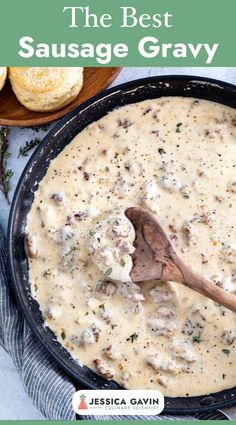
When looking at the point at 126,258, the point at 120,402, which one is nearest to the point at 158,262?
the point at 126,258

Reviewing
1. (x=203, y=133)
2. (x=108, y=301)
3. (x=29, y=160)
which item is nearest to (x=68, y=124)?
(x=29, y=160)

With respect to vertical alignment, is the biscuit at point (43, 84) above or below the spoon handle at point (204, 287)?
above

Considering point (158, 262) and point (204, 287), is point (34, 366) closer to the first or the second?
point (158, 262)

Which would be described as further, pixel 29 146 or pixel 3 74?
pixel 29 146

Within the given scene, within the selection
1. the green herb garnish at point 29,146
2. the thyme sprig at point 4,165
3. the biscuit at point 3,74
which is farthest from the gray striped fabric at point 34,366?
the biscuit at point 3,74

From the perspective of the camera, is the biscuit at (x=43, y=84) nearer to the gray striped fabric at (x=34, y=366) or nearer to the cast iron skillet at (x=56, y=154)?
the cast iron skillet at (x=56, y=154)

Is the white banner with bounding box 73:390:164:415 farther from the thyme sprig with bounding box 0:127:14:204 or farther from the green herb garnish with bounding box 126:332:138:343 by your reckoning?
the thyme sprig with bounding box 0:127:14:204
